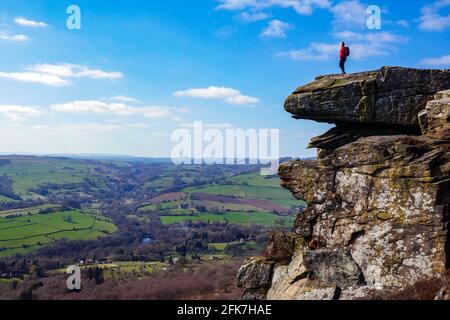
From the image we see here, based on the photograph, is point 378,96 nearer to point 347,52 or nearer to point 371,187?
point 347,52

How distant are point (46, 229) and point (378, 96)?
137086mm

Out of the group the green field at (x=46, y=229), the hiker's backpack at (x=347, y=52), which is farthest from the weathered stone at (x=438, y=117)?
the green field at (x=46, y=229)

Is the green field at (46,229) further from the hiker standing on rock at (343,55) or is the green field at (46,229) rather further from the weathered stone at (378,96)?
the weathered stone at (378,96)

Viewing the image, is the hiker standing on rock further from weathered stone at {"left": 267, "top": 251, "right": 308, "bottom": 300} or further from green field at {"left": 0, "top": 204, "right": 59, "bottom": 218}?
green field at {"left": 0, "top": 204, "right": 59, "bottom": 218}

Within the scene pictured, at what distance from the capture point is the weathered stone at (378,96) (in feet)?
61.7

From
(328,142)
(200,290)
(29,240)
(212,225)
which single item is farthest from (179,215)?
(328,142)

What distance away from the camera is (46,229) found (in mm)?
136625

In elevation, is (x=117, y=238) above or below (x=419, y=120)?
below

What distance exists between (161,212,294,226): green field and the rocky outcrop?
129279mm

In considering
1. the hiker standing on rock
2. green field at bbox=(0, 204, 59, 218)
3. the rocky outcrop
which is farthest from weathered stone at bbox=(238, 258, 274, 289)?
green field at bbox=(0, 204, 59, 218)

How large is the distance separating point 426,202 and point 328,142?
17.4 feet

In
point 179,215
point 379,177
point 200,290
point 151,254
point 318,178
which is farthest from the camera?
point 179,215

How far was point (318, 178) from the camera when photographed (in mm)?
19500
